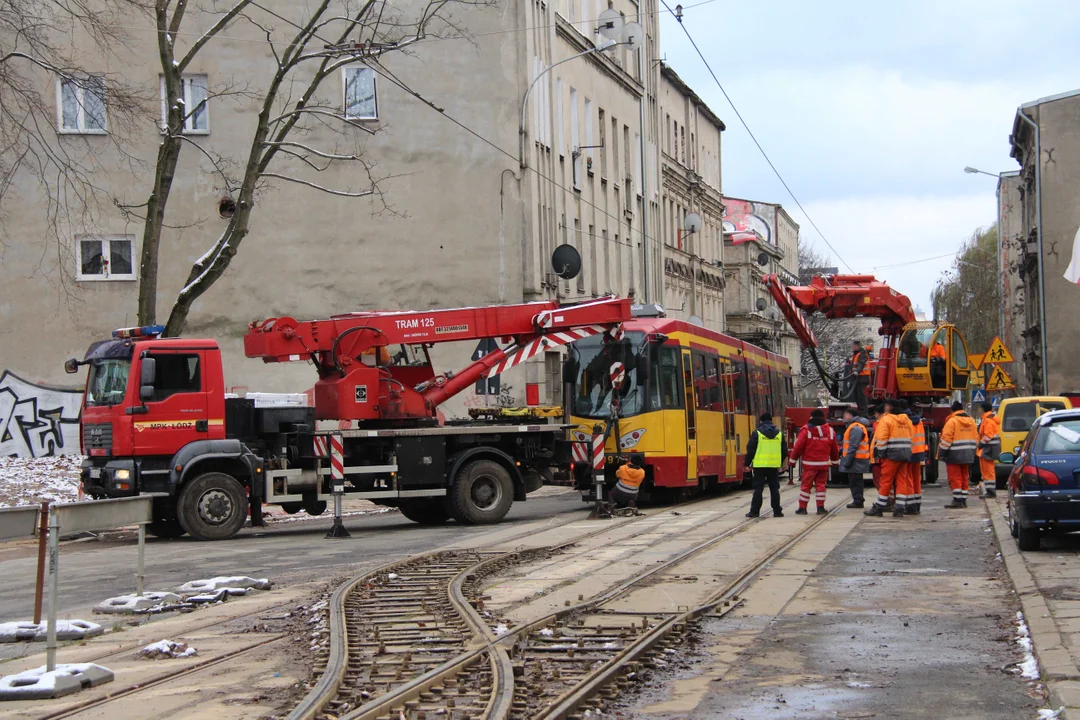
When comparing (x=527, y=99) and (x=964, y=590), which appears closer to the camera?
(x=964, y=590)

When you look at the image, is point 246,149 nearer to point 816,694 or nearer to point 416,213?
point 416,213

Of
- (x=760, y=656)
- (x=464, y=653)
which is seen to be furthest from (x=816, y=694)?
(x=464, y=653)

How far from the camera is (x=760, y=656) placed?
8531mm

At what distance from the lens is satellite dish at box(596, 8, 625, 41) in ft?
139

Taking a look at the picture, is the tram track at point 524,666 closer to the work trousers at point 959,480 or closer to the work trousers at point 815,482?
the work trousers at point 815,482

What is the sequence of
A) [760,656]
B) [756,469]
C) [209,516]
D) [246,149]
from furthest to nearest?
[246,149] < [756,469] < [209,516] < [760,656]

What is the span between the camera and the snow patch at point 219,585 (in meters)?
12.4

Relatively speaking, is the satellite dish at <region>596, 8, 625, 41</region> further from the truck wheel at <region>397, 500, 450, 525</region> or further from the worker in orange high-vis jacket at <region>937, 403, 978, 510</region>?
the truck wheel at <region>397, 500, 450, 525</region>

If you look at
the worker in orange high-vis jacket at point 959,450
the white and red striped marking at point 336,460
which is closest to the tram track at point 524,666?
the white and red striped marking at point 336,460

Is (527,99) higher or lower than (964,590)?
higher

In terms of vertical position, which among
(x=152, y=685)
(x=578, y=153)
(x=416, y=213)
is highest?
(x=578, y=153)

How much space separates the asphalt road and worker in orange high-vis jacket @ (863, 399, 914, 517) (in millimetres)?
5296

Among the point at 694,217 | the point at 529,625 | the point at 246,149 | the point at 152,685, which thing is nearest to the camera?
the point at 152,685

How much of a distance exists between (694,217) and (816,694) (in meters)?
47.3
